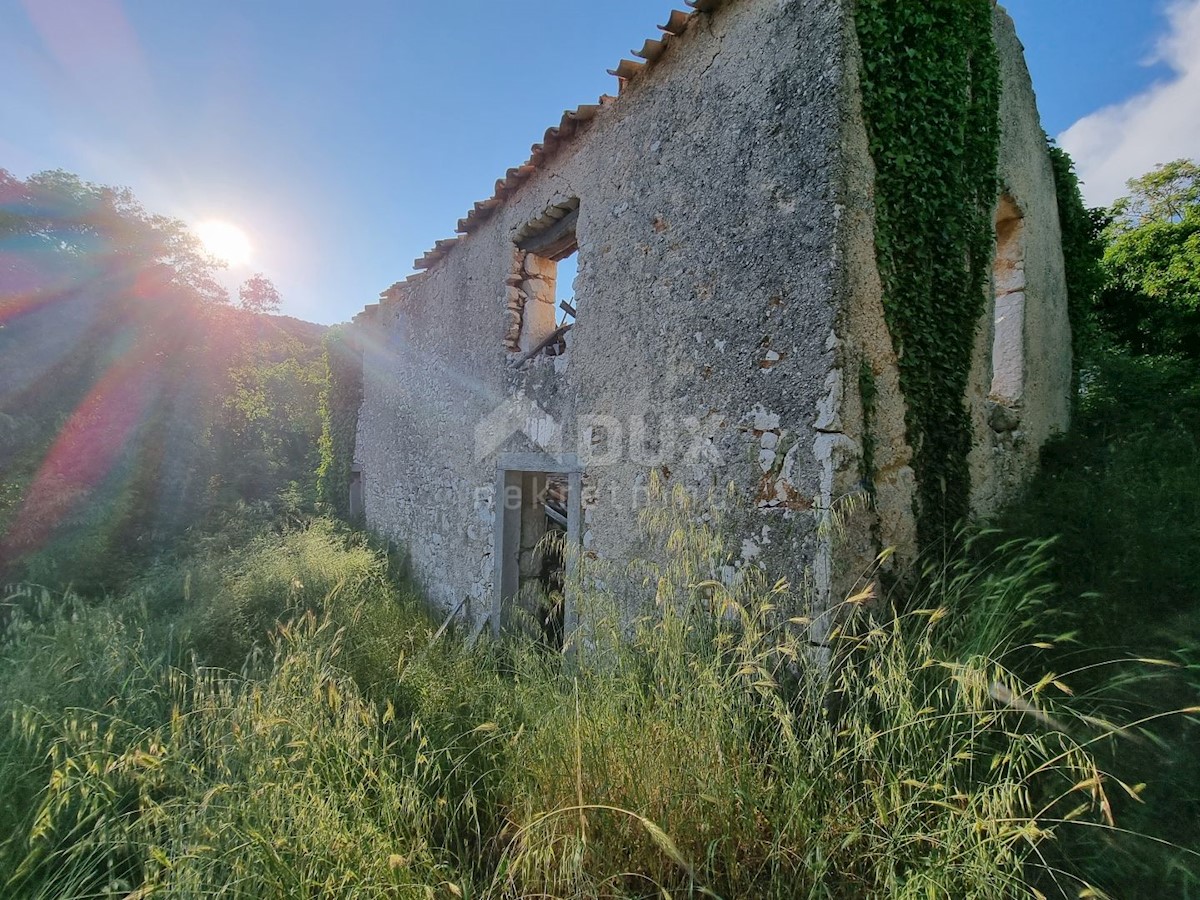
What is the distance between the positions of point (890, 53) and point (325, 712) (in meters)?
4.03

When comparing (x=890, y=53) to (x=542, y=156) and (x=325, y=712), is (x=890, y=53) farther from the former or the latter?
(x=325, y=712)

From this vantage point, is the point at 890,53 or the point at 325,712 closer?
the point at 325,712

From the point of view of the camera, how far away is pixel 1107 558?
2.82m

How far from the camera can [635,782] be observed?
67.4 inches

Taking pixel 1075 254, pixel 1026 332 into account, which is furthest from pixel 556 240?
pixel 1075 254

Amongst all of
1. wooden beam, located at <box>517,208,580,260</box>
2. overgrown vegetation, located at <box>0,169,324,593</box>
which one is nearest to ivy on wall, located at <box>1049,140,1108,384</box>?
wooden beam, located at <box>517,208,580,260</box>

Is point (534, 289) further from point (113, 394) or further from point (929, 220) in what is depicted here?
point (113, 394)

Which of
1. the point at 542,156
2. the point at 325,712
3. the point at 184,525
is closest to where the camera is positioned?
the point at 325,712

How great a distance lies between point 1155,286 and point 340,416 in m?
12.2

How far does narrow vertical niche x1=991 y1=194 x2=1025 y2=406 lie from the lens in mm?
4332

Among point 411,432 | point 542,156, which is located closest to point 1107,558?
point 542,156

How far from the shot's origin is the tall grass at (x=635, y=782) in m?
1.47

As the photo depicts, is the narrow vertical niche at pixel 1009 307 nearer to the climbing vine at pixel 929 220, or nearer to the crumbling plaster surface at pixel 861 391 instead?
the climbing vine at pixel 929 220

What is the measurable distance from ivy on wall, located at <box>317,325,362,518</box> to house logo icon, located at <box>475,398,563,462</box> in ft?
14.4
